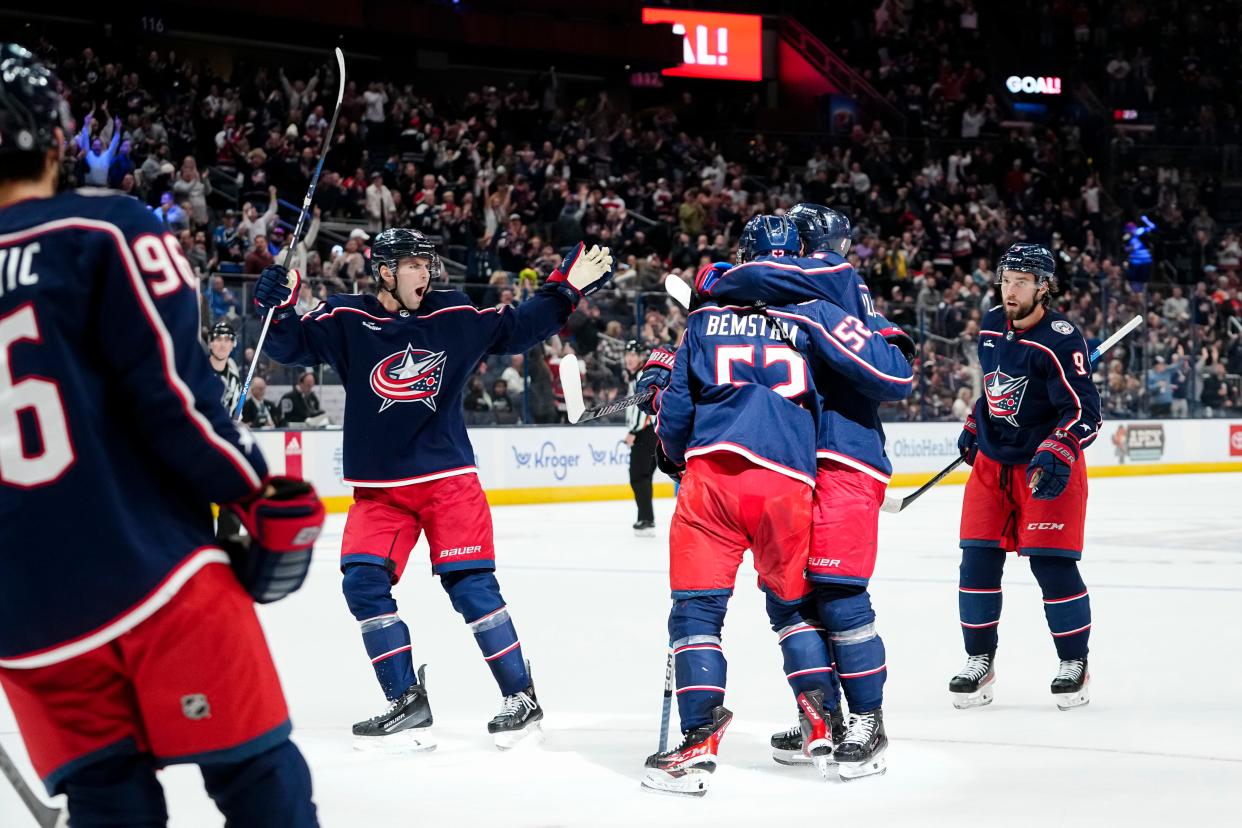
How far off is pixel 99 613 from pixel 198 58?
20.8m

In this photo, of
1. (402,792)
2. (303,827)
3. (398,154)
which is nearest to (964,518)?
(402,792)

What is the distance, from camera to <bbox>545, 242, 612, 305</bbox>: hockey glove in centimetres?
493

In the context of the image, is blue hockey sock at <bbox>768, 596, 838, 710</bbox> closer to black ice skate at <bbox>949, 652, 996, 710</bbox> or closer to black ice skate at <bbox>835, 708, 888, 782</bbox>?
black ice skate at <bbox>835, 708, 888, 782</bbox>

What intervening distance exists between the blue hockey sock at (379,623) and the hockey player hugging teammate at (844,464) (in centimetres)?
116

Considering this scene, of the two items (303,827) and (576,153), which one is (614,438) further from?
(303,827)

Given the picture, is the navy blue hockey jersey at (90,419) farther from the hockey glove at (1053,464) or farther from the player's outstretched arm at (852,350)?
the hockey glove at (1053,464)

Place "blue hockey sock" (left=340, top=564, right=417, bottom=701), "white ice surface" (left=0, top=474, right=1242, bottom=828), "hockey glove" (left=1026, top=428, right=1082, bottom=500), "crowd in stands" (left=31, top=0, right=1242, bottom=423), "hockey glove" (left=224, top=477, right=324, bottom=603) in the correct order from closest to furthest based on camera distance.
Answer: "hockey glove" (left=224, top=477, right=324, bottom=603) < "white ice surface" (left=0, top=474, right=1242, bottom=828) < "blue hockey sock" (left=340, top=564, right=417, bottom=701) < "hockey glove" (left=1026, top=428, right=1082, bottom=500) < "crowd in stands" (left=31, top=0, right=1242, bottom=423)

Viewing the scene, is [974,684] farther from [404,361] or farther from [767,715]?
[404,361]

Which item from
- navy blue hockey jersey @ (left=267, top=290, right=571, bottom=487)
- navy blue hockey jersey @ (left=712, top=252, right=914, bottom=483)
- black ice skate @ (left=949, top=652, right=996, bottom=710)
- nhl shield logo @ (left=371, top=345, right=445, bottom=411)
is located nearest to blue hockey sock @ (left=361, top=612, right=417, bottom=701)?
navy blue hockey jersey @ (left=267, top=290, right=571, bottom=487)

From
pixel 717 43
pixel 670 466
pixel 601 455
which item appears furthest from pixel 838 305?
pixel 717 43

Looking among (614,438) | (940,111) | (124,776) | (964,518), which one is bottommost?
(614,438)

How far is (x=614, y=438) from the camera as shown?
1599cm

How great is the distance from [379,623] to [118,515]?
287 cm

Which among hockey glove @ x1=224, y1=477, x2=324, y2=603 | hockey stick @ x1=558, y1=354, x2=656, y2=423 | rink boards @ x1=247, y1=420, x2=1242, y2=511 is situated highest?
hockey glove @ x1=224, y1=477, x2=324, y2=603
